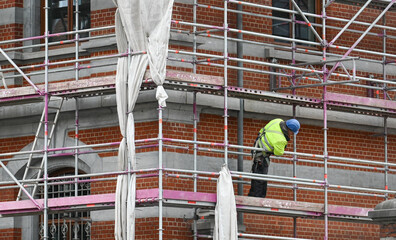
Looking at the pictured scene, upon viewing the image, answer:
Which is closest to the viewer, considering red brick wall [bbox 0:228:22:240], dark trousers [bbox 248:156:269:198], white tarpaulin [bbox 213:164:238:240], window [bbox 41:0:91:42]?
white tarpaulin [bbox 213:164:238:240]

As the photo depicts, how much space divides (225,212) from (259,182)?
1.43 m

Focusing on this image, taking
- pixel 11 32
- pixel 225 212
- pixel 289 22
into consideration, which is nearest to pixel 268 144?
pixel 225 212

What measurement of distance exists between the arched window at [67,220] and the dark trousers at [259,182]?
3107 millimetres

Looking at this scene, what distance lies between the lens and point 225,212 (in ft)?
75.4

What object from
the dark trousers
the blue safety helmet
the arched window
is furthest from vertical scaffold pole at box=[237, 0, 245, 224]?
the arched window

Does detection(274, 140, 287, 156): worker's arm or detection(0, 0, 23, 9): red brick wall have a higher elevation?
detection(0, 0, 23, 9): red brick wall

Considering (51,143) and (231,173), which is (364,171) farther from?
(51,143)

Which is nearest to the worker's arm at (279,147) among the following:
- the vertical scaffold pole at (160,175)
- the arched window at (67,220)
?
the vertical scaffold pole at (160,175)

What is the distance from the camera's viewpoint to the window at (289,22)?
1053 inches

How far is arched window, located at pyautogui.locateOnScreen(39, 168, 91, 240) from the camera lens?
25164mm

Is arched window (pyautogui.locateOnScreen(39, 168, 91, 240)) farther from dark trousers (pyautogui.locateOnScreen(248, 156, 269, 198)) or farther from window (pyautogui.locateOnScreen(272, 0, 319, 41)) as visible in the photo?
window (pyautogui.locateOnScreen(272, 0, 319, 41))

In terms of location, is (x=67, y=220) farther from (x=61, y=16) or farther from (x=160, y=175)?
(x=61, y=16)

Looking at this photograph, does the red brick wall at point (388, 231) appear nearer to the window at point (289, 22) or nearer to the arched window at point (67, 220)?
the arched window at point (67, 220)

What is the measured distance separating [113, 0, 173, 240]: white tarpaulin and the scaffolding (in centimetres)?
20
